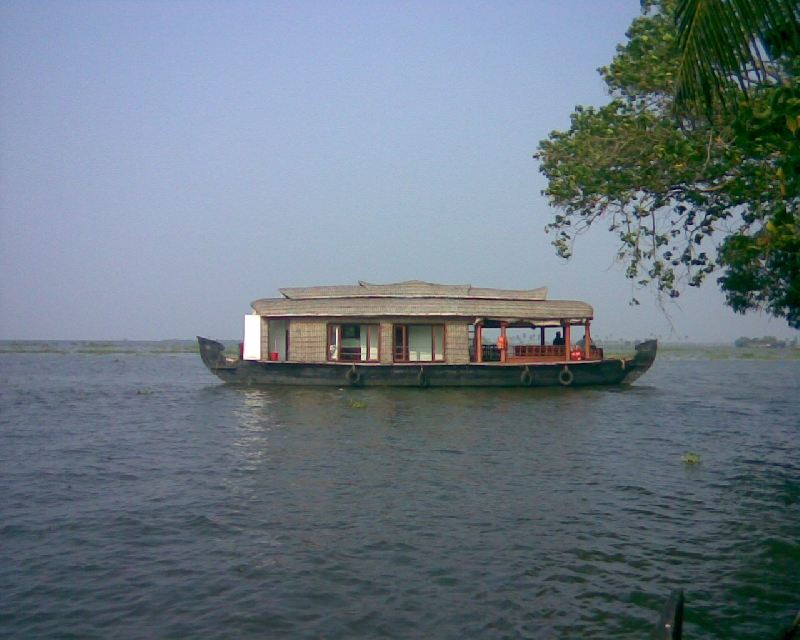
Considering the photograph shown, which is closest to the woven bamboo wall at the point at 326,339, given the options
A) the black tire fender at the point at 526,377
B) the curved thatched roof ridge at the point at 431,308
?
the curved thatched roof ridge at the point at 431,308

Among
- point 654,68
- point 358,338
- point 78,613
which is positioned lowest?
point 78,613

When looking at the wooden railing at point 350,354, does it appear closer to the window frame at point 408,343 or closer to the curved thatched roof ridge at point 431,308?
the window frame at point 408,343

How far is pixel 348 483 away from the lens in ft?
36.0

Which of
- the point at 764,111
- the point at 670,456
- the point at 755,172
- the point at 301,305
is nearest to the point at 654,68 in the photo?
the point at 755,172

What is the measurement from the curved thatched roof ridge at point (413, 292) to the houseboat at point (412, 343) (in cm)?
4

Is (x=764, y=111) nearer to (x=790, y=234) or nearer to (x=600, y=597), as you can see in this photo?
(x=790, y=234)

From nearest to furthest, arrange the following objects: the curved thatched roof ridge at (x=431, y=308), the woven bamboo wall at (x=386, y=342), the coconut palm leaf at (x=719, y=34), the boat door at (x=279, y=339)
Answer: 1. the coconut palm leaf at (x=719, y=34)
2. the curved thatched roof ridge at (x=431, y=308)
3. the woven bamboo wall at (x=386, y=342)
4. the boat door at (x=279, y=339)

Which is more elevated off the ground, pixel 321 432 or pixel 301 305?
pixel 301 305

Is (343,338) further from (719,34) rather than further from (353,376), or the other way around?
(719,34)

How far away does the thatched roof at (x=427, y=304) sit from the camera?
26.2 m

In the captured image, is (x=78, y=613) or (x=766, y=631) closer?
(x=766, y=631)

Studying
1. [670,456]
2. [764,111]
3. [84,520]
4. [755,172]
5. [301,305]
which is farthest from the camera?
[301,305]

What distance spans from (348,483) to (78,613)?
511cm

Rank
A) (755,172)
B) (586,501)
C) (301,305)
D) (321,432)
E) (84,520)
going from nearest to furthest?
(755,172)
(84,520)
(586,501)
(321,432)
(301,305)
